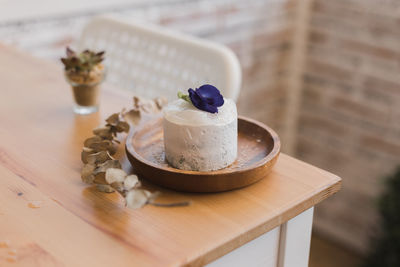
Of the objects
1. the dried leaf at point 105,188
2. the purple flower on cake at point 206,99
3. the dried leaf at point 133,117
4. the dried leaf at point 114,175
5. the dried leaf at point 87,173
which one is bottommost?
the dried leaf at point 105,188

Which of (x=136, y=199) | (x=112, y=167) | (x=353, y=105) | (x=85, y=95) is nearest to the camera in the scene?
(x=136, y=199)

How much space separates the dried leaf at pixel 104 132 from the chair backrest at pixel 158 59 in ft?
1.29

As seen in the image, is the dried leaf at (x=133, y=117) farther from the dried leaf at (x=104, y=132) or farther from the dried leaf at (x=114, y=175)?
the dried leaf at (x=114, y=175)

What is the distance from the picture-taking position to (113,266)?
608mm

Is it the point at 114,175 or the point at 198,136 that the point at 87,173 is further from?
the point at 198,136

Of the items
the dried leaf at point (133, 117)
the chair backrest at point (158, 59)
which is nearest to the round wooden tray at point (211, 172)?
the dried leaf at point (133, 117)

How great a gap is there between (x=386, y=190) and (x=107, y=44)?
1615 millimetres

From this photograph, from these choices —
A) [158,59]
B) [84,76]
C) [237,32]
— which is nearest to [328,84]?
[237,32]

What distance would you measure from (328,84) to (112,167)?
2.06 meters

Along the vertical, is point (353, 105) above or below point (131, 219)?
below

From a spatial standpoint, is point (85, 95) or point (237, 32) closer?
point (85, 95)

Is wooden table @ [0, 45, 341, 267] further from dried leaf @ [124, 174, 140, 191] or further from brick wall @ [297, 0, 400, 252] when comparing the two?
brick wall @ [297, 0, 400, 252]

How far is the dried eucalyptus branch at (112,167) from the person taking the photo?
0.66 meters

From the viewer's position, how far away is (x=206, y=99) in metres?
0.74
